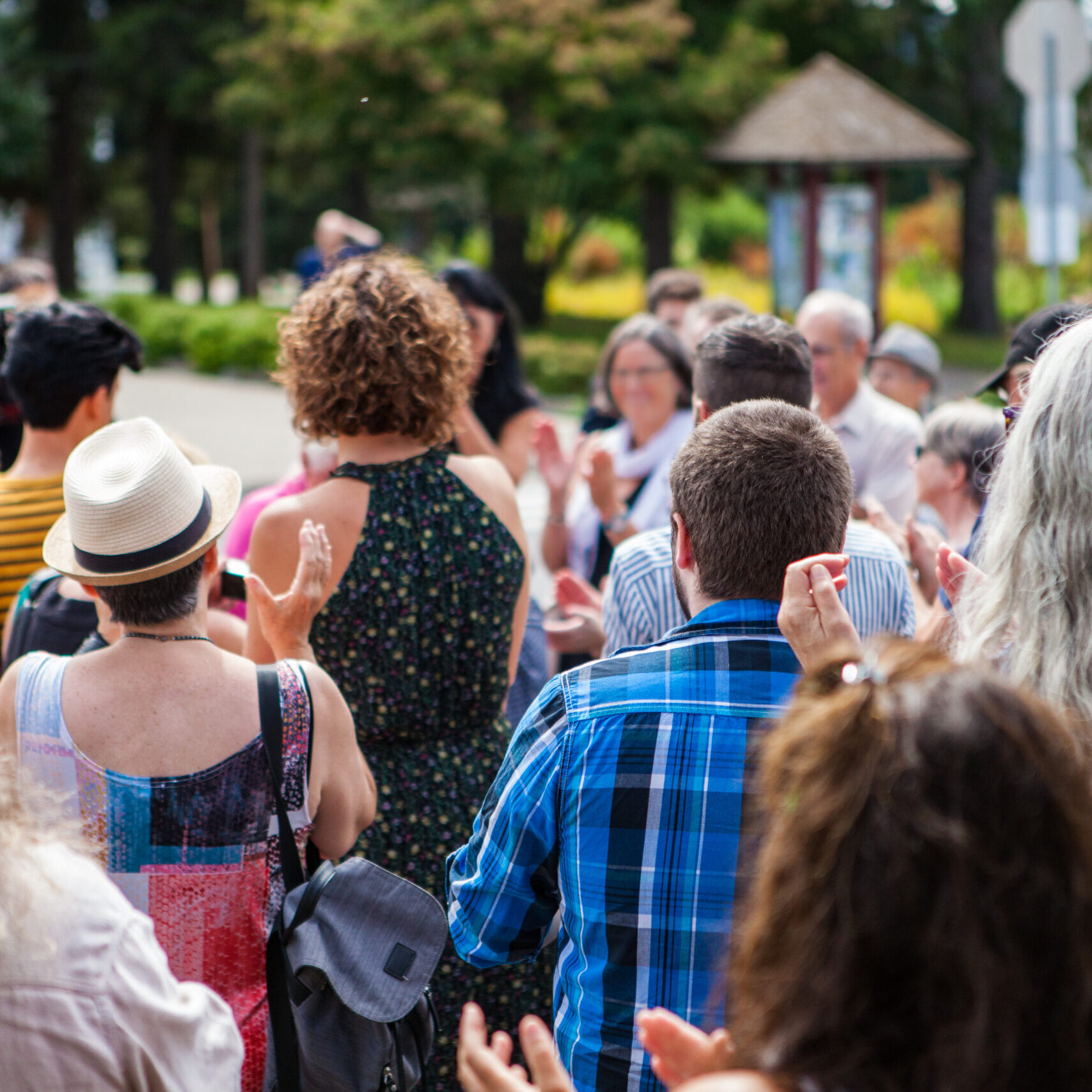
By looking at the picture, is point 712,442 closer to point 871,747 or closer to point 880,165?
point 871,747

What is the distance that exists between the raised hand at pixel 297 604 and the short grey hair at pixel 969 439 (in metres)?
2.09

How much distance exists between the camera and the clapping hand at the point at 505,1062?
1262 millimetres

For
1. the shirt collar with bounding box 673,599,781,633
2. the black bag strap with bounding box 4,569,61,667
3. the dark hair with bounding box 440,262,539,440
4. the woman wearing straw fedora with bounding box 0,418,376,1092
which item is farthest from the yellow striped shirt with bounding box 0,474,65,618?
the shirt collar with bounding box 673,599,781,633

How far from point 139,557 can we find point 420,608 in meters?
0.73

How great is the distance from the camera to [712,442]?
6.68 feet

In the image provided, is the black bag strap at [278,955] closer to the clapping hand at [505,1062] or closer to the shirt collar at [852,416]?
the clapping hand at [505,1062]

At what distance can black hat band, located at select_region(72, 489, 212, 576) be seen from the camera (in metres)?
2.28

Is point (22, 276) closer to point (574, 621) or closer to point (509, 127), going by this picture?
point (574, 621)

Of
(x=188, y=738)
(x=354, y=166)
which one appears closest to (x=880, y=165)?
(x=354, y=166)

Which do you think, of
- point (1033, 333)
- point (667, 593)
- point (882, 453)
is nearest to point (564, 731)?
point (667, 593)

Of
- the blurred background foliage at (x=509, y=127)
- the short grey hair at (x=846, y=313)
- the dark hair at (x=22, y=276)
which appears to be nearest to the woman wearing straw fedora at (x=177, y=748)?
the short grey hair at (x=846, y=313)

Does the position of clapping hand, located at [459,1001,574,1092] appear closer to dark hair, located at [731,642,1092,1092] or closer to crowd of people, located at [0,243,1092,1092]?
crowd of people, located at [0,243,1092,1092]

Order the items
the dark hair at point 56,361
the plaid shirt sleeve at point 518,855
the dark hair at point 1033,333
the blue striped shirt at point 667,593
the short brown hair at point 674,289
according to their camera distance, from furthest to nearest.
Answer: the short brown hair at point 674,289 < the dark hair at point 56,361 < the dark hair at point 1033,333 < the blue striped shirt at point 667,593 < the plaid shirt sleeve at point 518,855

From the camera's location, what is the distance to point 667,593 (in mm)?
2766
